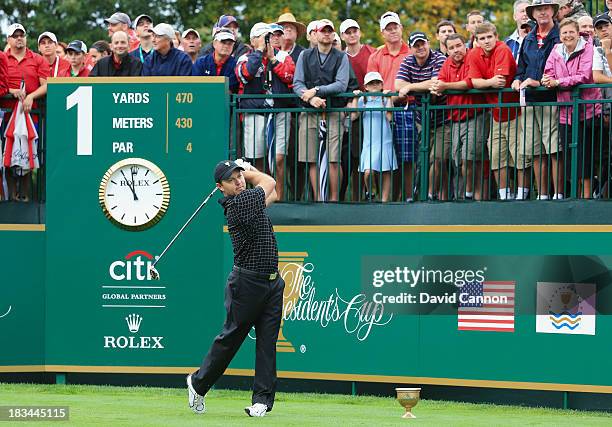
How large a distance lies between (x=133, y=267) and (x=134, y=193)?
828 mm

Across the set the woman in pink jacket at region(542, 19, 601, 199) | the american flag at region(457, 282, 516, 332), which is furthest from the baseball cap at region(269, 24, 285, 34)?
the american flag at region(457, 282, 516, 332)

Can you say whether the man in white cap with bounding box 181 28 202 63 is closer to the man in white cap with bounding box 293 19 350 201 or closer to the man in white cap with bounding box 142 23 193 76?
the man in white cap with bounding box 142 23 193 76

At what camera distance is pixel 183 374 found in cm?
1681

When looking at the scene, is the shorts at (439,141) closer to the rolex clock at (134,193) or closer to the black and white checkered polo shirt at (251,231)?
the rolex clock at (134,193)

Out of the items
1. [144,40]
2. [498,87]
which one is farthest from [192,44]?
[498,87]

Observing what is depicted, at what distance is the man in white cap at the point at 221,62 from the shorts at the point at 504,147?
122 inches

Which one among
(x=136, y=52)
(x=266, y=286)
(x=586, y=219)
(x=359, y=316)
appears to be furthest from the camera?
(x=136, y=52)

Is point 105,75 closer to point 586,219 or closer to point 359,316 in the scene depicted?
point 359,316

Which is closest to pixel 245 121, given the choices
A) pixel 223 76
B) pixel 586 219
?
pixel 223 76

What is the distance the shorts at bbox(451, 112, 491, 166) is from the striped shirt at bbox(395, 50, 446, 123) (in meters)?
0.35

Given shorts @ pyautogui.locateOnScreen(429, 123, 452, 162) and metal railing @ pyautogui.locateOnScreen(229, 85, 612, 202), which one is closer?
metal railing @ pyautogui.locateOnScreen(229, 85, 612, 202)

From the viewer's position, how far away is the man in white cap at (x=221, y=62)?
16969mm

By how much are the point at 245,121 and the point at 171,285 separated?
2.01 meters

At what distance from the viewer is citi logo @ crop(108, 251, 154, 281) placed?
55.3ft
